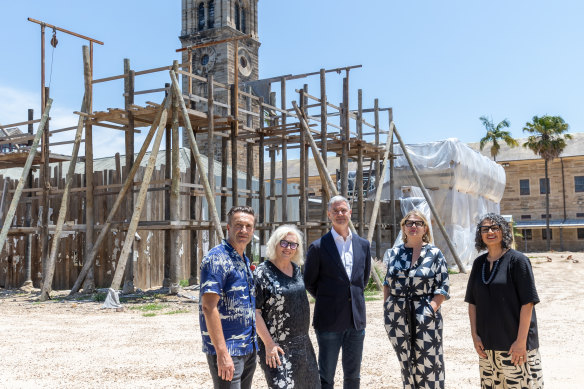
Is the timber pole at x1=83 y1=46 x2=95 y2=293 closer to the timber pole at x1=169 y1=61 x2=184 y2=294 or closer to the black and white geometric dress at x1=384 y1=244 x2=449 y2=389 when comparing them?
the timber pole at x1=169 y1=61 x2=184 y2=294

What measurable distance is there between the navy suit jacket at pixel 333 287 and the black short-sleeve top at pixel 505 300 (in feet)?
3.03

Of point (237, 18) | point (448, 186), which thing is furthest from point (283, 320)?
point (237, 18)

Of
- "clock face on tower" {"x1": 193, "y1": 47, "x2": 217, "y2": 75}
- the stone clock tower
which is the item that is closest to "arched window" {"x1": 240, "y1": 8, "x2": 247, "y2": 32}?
the stone clock tower

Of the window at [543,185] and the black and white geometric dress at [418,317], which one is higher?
the window at [543,185]

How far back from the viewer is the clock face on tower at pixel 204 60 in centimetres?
4350

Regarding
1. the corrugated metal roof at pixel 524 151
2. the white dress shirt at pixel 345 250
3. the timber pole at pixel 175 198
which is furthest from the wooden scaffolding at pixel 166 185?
the corrugated metal roof at pixel 524 151

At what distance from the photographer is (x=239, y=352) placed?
3.60m

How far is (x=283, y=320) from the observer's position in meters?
4.00

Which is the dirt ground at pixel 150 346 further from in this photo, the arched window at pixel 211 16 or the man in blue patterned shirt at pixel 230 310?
the arched window at pixel 211 16

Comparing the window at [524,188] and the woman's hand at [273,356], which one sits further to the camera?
the window at [524,188]

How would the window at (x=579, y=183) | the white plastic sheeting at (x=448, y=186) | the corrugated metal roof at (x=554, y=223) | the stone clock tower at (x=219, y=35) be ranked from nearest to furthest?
1. the white plastic sheeting at (x=448, y=186)
2. the corrugated metal roof at (x=554, y=223)
3. the window at (x=579, y=183)
4. the stone clock tower at (x=219, y=35)

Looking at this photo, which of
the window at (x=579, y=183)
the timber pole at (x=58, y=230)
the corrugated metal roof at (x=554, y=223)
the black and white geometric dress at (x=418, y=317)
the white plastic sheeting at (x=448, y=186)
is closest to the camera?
the black and white geometric dress at (x=418, y=317)

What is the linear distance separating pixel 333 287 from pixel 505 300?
1277 millimetres

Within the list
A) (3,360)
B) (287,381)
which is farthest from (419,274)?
(3,360)
